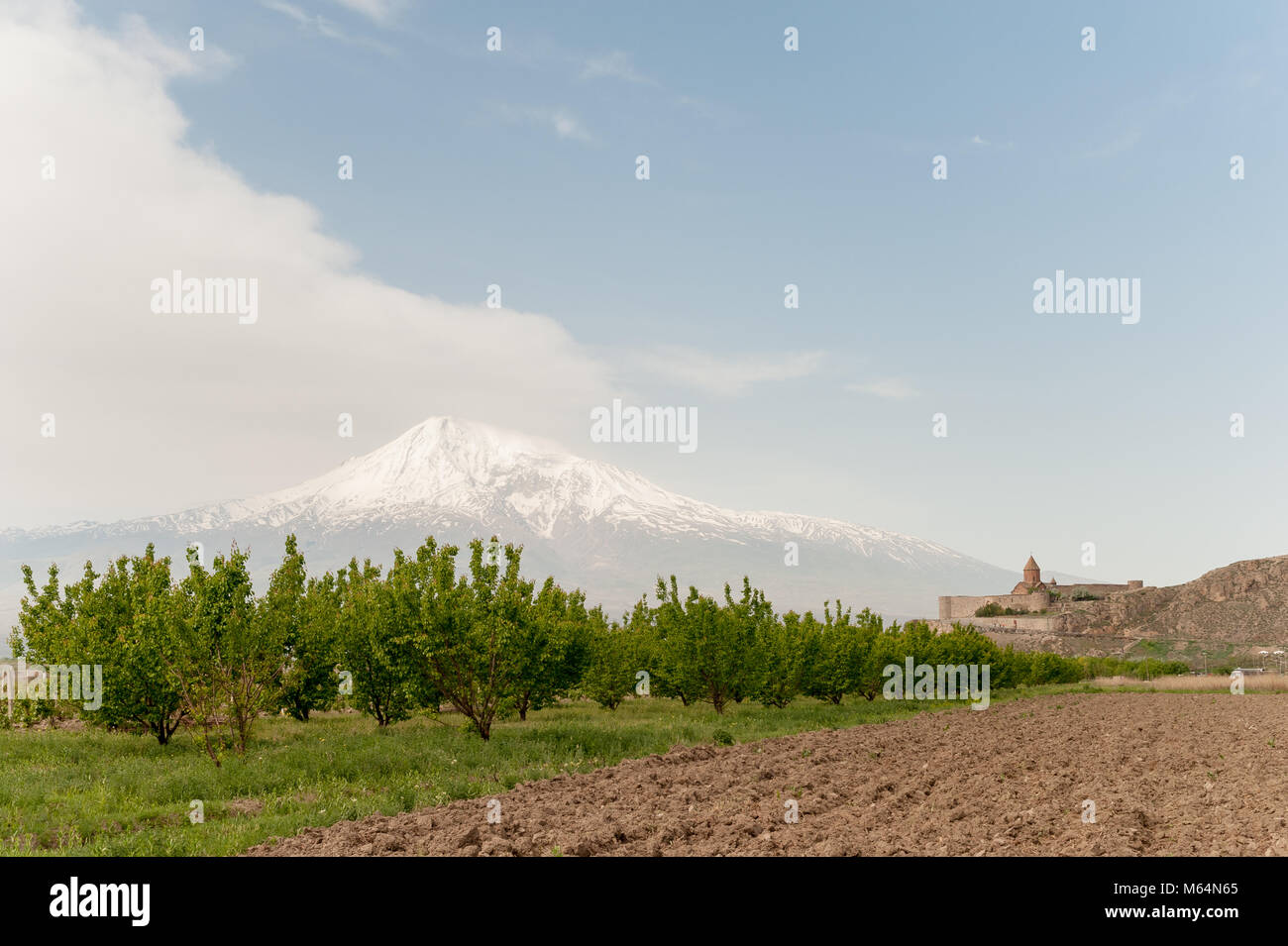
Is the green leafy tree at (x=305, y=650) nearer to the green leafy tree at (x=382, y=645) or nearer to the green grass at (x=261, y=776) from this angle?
the green leafy tree at (x=382, y=645)

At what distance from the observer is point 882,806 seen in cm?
1568

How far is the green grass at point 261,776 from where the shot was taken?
49.2 feet

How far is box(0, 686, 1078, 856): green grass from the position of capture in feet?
49.2

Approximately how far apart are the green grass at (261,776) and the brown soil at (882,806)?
167cm

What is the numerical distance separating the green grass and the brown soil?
65.7 inches

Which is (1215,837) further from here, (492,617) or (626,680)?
(626,680)

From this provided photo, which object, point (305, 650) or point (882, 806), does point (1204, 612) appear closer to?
point (305, 650)

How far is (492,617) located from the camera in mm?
27938

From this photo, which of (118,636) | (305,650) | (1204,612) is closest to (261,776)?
(118,636)

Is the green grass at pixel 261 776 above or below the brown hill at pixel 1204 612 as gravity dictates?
above

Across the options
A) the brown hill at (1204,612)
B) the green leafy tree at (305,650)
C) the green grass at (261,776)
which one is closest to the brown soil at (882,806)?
the green grass at (261,776)
